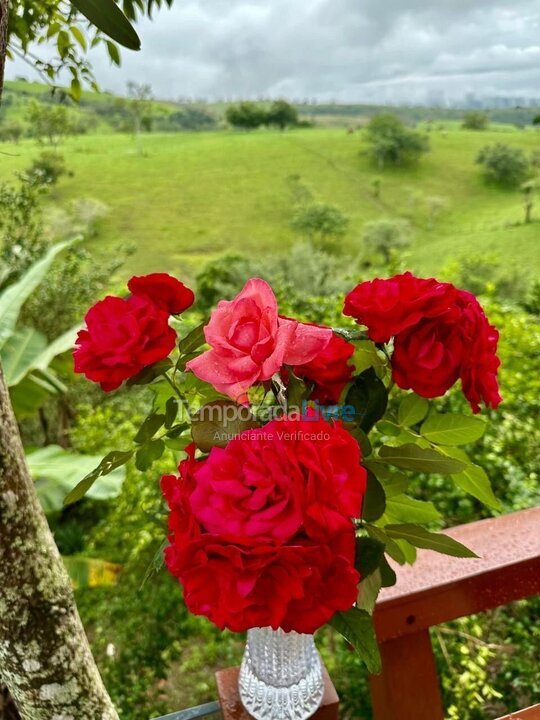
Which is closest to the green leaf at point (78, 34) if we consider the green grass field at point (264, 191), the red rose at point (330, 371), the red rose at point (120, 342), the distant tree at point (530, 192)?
the red rose at point (120, 342)

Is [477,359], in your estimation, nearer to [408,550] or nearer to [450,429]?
[450,429]

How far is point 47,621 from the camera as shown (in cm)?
49

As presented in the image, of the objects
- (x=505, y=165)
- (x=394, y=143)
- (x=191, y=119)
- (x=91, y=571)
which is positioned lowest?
(x=91, y=571)

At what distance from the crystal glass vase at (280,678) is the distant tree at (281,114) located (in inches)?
1182

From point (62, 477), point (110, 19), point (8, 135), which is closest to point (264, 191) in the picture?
point (8, 135)

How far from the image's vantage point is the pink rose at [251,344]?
15.2 inches

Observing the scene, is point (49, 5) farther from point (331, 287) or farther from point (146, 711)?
point (331, 287)

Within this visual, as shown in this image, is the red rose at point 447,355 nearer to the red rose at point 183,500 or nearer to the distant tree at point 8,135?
the red rose at point 183,500

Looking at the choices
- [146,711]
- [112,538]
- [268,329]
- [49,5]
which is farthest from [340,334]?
[112,538]

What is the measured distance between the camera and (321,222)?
21062 mm

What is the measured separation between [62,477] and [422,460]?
1.76 meters

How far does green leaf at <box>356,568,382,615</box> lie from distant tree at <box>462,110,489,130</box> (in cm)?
3016

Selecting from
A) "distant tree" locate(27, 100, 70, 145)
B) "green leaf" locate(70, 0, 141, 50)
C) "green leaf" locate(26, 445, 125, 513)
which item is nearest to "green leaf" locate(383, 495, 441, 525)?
"green leaf" locate(70, 0, 141, 50)

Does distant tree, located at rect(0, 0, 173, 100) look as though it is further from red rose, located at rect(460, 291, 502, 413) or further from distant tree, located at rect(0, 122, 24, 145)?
red rose, located at rect(460, 291, 502, 413)
